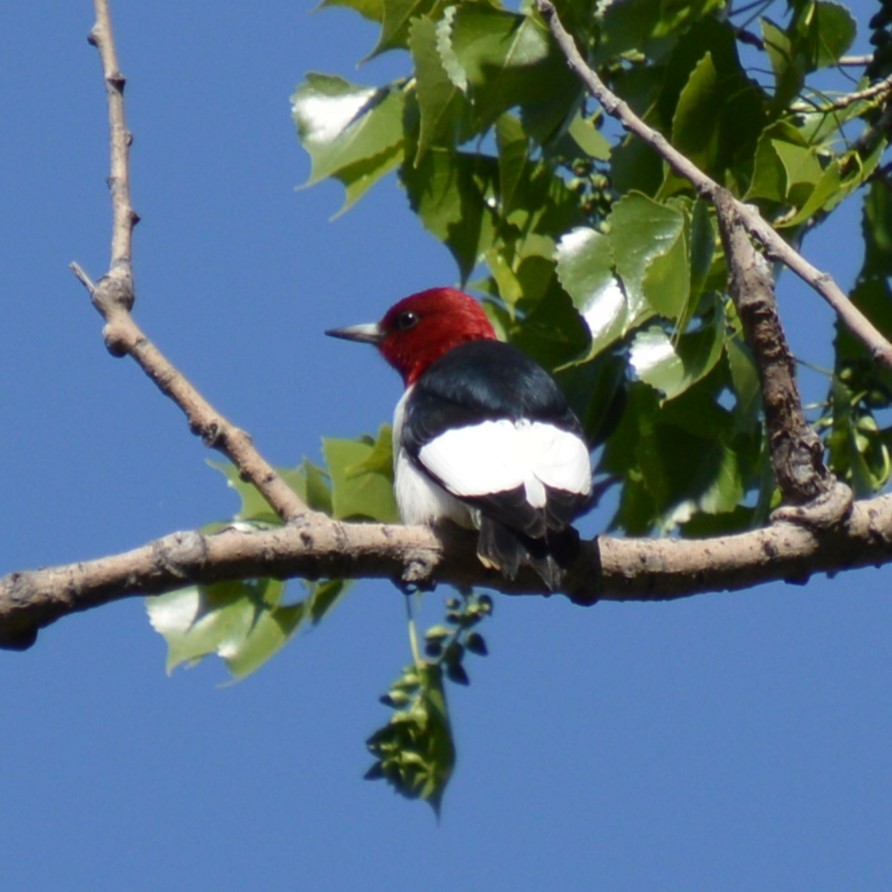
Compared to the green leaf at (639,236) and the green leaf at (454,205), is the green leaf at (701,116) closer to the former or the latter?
the green leaf at (639,236)

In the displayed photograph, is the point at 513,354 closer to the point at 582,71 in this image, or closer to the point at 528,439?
the point at 528,439

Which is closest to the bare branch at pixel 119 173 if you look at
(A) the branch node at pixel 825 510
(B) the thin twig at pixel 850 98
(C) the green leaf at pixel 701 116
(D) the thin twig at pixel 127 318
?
(D) the thin twig at pixel 127 318

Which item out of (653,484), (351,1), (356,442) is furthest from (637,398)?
(351,1)

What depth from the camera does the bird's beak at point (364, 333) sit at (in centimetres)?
477

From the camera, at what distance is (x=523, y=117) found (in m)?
3.01

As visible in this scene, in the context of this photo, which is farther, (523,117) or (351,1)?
(351,1)

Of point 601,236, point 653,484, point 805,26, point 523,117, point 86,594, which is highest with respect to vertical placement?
point 805,26

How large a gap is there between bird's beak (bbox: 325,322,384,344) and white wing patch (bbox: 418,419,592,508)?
51.1 inches

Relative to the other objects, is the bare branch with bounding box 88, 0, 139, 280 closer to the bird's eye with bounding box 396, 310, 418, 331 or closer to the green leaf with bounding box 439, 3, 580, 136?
the green leaf with bounding box 439, 3, 580, 136

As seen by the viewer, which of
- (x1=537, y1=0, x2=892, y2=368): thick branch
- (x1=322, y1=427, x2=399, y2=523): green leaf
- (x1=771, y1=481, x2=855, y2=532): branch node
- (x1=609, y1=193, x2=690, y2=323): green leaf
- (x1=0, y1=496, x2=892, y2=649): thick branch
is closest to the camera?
(x1=0, y1=496, x2=892, y2=649): thick branch

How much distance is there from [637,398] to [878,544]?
64cm

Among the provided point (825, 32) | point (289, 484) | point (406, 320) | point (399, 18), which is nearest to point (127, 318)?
point (289, 484)

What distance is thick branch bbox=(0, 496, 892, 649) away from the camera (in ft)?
6.93

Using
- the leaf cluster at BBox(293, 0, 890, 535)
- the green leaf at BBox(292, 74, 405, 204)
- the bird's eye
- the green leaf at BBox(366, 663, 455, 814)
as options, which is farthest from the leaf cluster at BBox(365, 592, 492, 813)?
the bird's eye
